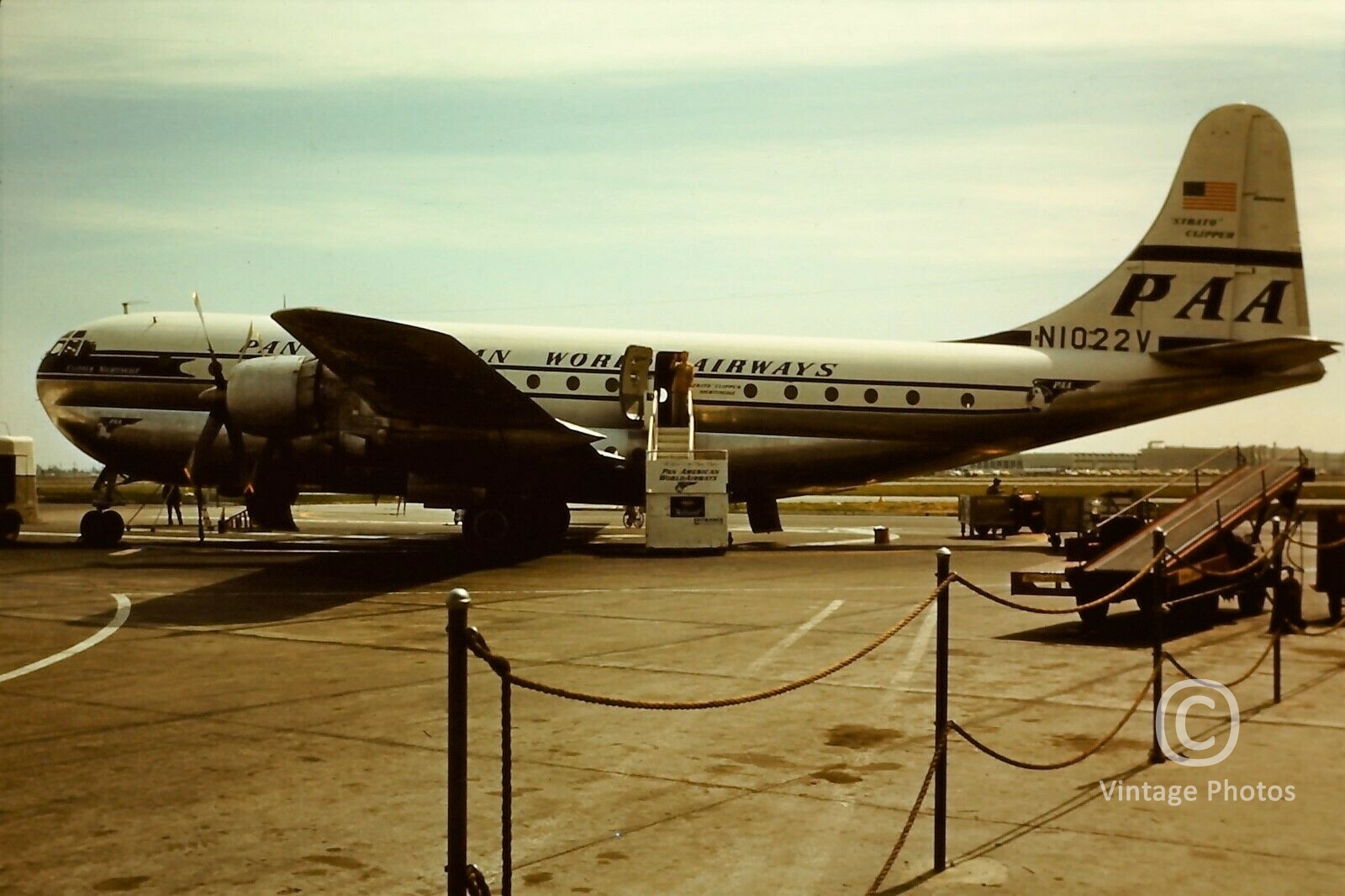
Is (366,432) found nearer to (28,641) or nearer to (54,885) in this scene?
(28,641)

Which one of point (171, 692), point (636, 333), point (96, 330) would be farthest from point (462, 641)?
point (96, 330)

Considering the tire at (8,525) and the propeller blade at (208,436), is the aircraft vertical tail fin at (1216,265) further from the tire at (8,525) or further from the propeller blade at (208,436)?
the tire at (8,525)

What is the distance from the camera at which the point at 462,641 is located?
14.9ft

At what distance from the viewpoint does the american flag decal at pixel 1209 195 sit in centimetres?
2831

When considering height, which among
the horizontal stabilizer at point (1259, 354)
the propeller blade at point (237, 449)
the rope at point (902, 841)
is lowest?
the rope at point (902, 841)

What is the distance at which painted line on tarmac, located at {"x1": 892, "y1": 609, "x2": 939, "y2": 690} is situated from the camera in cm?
1129

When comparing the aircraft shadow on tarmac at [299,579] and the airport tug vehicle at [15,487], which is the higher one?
the airport tug vehicle at [15,487]

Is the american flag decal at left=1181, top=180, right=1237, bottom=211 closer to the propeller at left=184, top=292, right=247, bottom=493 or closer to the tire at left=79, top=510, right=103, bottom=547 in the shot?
the propeller at left=184, top=292, right=247, bottom=493

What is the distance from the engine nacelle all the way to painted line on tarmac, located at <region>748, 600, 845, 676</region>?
435 inches

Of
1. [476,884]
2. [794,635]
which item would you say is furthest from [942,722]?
[794,635]

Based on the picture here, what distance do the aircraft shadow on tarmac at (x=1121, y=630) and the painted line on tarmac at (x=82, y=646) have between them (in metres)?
10.0

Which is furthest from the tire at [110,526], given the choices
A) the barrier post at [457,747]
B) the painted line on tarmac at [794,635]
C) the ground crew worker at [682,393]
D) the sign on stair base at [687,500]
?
the barrier post at [457,747]

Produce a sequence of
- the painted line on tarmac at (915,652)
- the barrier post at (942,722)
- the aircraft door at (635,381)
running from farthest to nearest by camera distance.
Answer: the aircraft door at (635,381), the painted line on tarmac at (915,652), the barrier post at (942,722)

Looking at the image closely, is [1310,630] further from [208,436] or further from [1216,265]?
[208,436]
